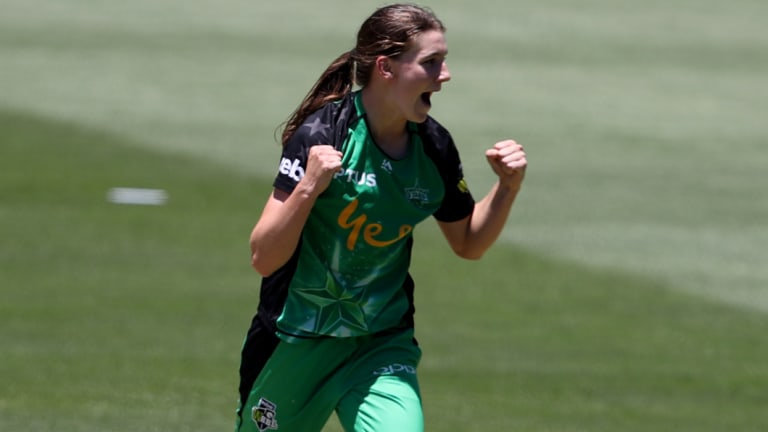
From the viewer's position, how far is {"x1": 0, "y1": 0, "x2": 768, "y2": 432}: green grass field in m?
9.84

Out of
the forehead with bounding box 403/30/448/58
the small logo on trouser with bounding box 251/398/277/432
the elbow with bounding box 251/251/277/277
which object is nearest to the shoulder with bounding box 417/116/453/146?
the forehead with bounding box 403/30/448/58

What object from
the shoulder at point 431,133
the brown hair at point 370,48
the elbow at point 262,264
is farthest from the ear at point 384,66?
the elbow at point 262,264

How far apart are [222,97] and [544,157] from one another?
14.9ft

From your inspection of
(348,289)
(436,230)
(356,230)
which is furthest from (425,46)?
(436,230)

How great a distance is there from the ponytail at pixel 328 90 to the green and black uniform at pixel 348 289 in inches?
3.3

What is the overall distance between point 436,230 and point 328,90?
328 inches

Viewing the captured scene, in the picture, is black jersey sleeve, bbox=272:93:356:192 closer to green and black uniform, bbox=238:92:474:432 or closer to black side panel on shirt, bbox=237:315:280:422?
green and black uniform, bbox=238:92:474:432

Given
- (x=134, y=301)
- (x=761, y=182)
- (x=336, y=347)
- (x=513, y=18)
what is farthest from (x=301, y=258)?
(x=513, y=18)

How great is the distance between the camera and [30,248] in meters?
12.9

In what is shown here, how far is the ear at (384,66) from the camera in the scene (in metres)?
5.85

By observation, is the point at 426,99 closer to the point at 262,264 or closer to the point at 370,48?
the point at 370,48

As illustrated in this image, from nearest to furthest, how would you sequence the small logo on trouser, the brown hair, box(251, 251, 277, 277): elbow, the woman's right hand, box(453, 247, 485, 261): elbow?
1. the woman's right hand
2. box(251, 251, 277, 277): elbow
3. the brown hair
4. the small logo on trouser
5. box(453, 247, 485, 261): elbow

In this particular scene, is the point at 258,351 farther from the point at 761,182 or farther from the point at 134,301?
the point at 761,182

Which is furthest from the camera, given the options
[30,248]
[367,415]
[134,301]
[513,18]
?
[513,18]
